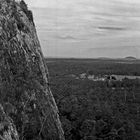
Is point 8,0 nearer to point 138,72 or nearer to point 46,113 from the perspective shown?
point 46,113

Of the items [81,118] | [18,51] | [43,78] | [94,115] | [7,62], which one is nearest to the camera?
[7,62]

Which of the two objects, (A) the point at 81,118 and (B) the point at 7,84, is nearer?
(B) the point at 7,84

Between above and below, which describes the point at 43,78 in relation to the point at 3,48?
below

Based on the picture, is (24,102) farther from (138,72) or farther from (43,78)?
(138,72)

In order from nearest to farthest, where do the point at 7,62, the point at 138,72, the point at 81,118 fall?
1. the point at 7,62
2. the point at 81,118
3. the point at 138,72

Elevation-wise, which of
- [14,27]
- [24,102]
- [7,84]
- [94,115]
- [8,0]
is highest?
[8,0]

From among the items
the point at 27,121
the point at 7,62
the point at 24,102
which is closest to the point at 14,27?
the point at 7,62
